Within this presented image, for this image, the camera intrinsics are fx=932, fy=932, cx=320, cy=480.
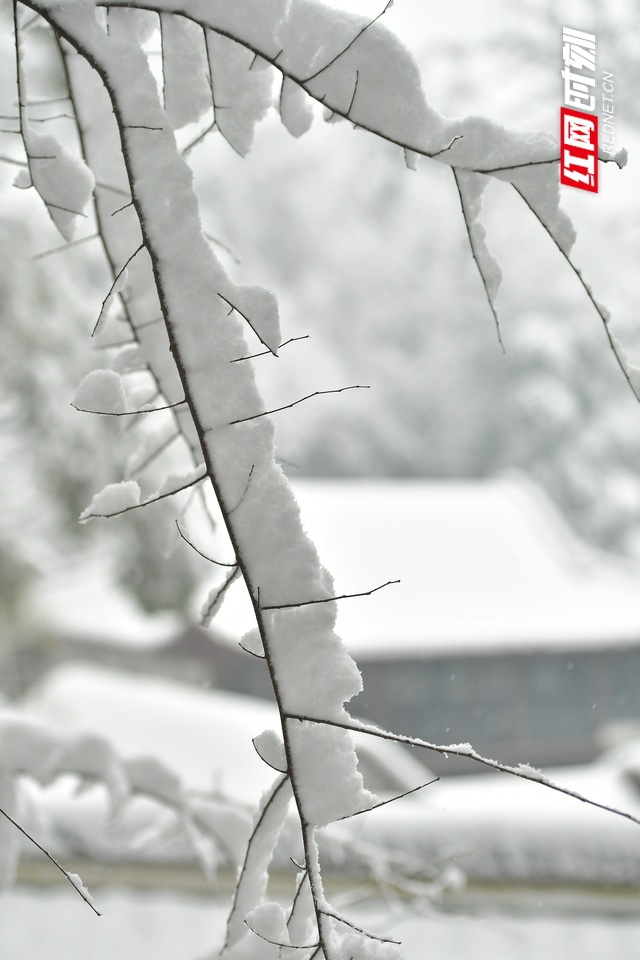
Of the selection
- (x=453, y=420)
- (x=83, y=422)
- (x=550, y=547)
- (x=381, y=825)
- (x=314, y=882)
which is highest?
(x=453, y=420)

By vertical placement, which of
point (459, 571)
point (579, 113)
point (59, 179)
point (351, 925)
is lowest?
point (351, 925)

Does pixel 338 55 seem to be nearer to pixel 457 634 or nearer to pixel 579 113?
pixel 579 113

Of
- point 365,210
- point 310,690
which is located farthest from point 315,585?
point 365,210

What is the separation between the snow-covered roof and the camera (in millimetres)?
5055

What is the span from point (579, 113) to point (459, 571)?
17.1 feet

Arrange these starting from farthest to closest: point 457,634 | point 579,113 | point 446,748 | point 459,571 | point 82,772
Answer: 1. point 459,571
2. point 457,634
3. point 82,772
4. point 579,113
5. point 446,748

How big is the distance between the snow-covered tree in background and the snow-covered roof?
410cm

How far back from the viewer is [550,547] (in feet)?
20.2

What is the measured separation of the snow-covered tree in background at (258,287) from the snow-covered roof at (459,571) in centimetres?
410

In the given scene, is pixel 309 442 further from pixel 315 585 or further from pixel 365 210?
pixel 315 585

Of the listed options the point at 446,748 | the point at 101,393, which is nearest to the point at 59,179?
the point at 101,393

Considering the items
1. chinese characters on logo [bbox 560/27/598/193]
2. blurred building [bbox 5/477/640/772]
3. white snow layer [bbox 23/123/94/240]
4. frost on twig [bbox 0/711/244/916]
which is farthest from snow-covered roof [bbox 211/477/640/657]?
white snow layer [bbox 23/123/94/240]

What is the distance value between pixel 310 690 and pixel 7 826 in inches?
23.6

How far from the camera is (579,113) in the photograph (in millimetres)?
660
